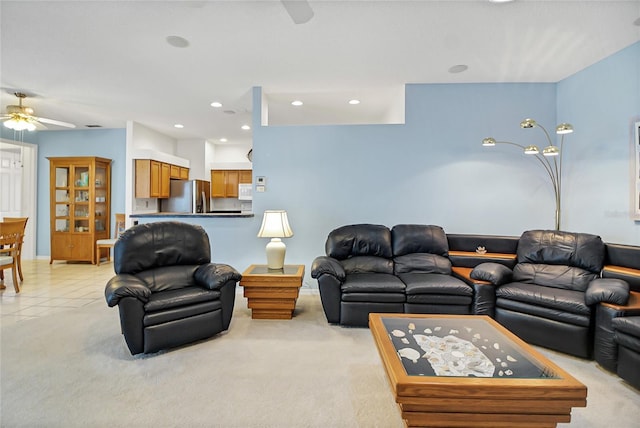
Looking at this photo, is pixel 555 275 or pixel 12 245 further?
pixel 12 245

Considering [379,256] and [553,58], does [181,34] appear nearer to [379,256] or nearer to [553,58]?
[379,256]

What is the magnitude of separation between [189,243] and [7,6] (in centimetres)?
243

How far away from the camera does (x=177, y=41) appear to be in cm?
302

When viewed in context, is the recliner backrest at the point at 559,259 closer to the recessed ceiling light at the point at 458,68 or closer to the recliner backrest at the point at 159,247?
the recessed ceiling light at the point at 458,68

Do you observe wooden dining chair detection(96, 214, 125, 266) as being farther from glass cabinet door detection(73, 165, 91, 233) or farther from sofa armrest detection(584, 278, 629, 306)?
sofa armrest detection(584, 278, 629, 306)

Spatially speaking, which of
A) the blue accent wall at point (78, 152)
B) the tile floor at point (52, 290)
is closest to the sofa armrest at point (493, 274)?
the tile floor at point (52, 290)

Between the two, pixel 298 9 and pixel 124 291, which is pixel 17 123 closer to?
pixel 124 291

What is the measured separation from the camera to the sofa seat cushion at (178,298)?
249cm

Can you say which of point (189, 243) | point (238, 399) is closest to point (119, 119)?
point (189, 243)

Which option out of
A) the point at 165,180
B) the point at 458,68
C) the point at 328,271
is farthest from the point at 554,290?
the point at 165,180

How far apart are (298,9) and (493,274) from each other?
2.85 m

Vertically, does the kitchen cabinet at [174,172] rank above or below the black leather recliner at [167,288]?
above

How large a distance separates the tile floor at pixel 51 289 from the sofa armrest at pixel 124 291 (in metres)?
1.80

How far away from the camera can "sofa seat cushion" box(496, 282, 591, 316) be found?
8.07ft
